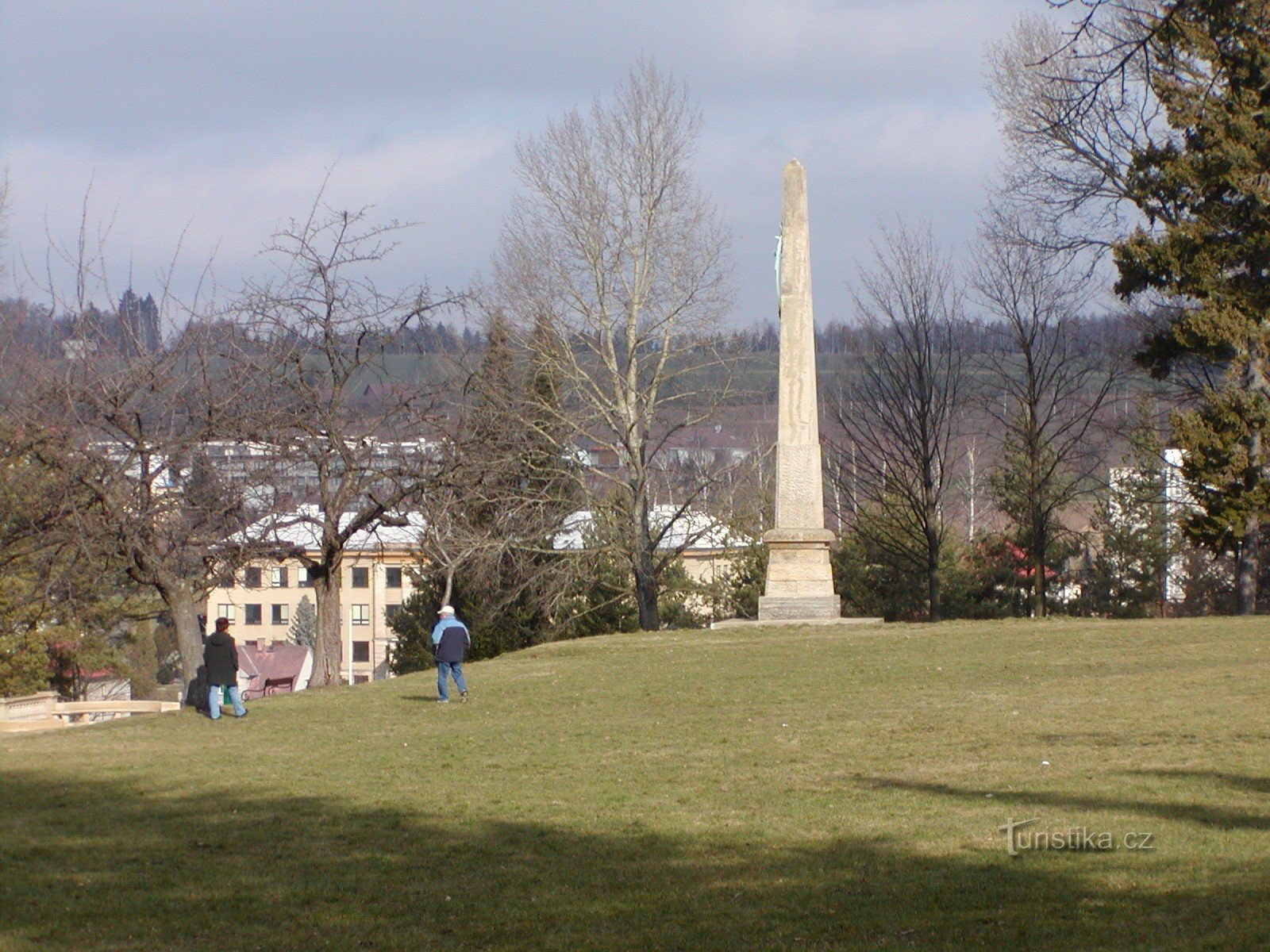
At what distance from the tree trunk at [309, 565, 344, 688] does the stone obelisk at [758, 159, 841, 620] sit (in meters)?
7.29

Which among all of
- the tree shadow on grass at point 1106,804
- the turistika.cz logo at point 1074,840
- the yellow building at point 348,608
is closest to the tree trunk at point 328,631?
the tree shadow on grass at point 1106,804

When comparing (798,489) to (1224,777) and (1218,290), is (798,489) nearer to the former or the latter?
(1218,290)

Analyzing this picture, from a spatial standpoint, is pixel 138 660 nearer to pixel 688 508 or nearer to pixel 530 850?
pixel 688 508

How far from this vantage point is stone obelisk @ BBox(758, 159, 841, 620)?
24609 millimetres

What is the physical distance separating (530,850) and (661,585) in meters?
28.6

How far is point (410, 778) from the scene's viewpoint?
12.1 m

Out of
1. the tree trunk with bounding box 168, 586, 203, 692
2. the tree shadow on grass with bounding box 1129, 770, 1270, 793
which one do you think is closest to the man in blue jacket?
the tree trunk with bounding box 168, 586, 203, 692

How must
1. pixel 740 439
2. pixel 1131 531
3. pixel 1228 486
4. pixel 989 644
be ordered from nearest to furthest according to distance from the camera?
1. pixel 989 644
2. pixel 1228 486
3. pixel 1131 531
4. pixel 740 439

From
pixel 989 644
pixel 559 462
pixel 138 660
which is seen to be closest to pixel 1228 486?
pixel 989 644

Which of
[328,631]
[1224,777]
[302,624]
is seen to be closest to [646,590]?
[328,631]

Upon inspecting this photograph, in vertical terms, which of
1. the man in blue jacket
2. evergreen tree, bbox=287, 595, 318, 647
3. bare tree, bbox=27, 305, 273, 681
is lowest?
evergreen tree, bbox=287, 595, 318, 647

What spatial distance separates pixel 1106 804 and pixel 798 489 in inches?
609

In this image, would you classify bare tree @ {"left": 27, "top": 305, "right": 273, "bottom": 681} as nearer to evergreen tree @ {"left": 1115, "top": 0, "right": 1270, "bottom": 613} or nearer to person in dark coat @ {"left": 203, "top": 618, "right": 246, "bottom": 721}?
person in dark coat @ {"left": 203, "top": 618, "right": 246, "bottom": 721}

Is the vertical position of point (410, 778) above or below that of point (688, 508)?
below
